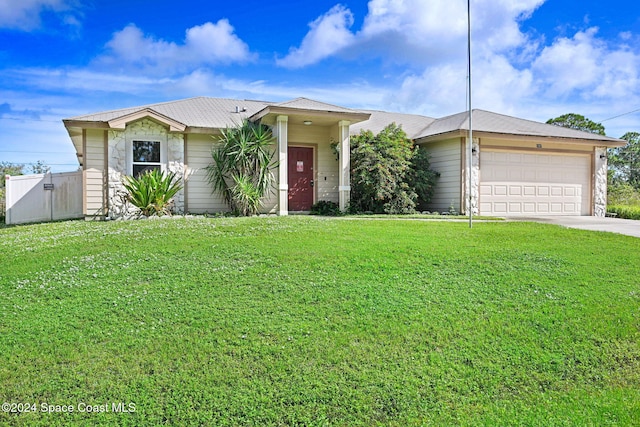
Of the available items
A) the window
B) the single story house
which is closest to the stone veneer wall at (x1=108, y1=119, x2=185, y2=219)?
the single story house

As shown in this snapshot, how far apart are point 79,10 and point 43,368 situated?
520 inches

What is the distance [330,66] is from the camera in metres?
18.1

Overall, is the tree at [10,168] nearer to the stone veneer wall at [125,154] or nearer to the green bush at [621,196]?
the stone veneer wall at [125,154]

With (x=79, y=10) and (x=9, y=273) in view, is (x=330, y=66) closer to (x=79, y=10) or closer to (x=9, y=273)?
(x=79, y=10)

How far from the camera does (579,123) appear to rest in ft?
91.8

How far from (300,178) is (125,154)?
18.1ft

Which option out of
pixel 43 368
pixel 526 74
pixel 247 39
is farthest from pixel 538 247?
pixel 526 74

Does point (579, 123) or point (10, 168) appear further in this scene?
point (10, 168)

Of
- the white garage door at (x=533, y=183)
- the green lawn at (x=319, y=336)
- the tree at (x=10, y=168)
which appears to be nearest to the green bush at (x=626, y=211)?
the white garage door at (x=533, y=183)

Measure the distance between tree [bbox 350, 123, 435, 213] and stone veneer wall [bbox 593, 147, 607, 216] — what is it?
687 cm

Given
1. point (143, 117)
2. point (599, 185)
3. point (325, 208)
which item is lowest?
point (325, 208)

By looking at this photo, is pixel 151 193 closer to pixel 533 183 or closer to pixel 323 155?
pixel 323 155

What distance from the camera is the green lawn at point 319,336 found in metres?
3.59

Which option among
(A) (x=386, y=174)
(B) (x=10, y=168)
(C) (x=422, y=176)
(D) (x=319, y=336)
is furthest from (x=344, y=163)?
(B) (x=10, y=168)
